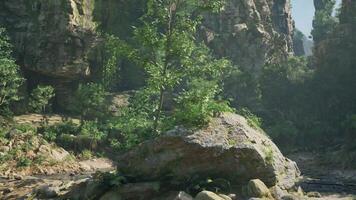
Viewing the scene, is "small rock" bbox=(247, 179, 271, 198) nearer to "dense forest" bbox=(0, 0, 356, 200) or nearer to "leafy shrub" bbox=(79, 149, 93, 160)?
"dense forest" bbox=(0, 0, 356, 200)

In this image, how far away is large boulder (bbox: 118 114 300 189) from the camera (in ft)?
56.2

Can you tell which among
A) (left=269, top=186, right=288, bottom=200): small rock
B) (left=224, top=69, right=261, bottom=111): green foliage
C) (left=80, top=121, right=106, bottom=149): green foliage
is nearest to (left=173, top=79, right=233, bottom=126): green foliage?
(left=269, top=186, right=288, bottom=200): small rock

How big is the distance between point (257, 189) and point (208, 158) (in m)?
2.42

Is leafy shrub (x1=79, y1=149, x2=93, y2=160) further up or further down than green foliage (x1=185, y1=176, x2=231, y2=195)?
further down

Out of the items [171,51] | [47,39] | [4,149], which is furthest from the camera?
[47,39]

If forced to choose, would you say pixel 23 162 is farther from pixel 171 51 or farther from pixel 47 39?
pixel 47 39

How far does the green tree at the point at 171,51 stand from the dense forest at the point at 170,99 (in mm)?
73

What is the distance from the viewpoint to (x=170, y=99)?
2808 inches

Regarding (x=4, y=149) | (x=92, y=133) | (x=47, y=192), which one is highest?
(x=47, y=192)

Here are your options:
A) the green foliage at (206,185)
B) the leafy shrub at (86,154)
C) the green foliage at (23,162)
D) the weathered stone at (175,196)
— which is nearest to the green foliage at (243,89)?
the leafy shrub at (86,154)

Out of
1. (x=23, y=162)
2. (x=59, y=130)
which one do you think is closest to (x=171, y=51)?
(x=23, y=162)

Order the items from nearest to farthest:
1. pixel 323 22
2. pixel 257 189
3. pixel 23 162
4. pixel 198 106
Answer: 1. pixel 257 189
2. pixel 198 106
3. pixel 23 162
4. pixel 323 22

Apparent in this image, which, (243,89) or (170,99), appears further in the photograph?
(243,89)

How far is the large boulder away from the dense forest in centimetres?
5
